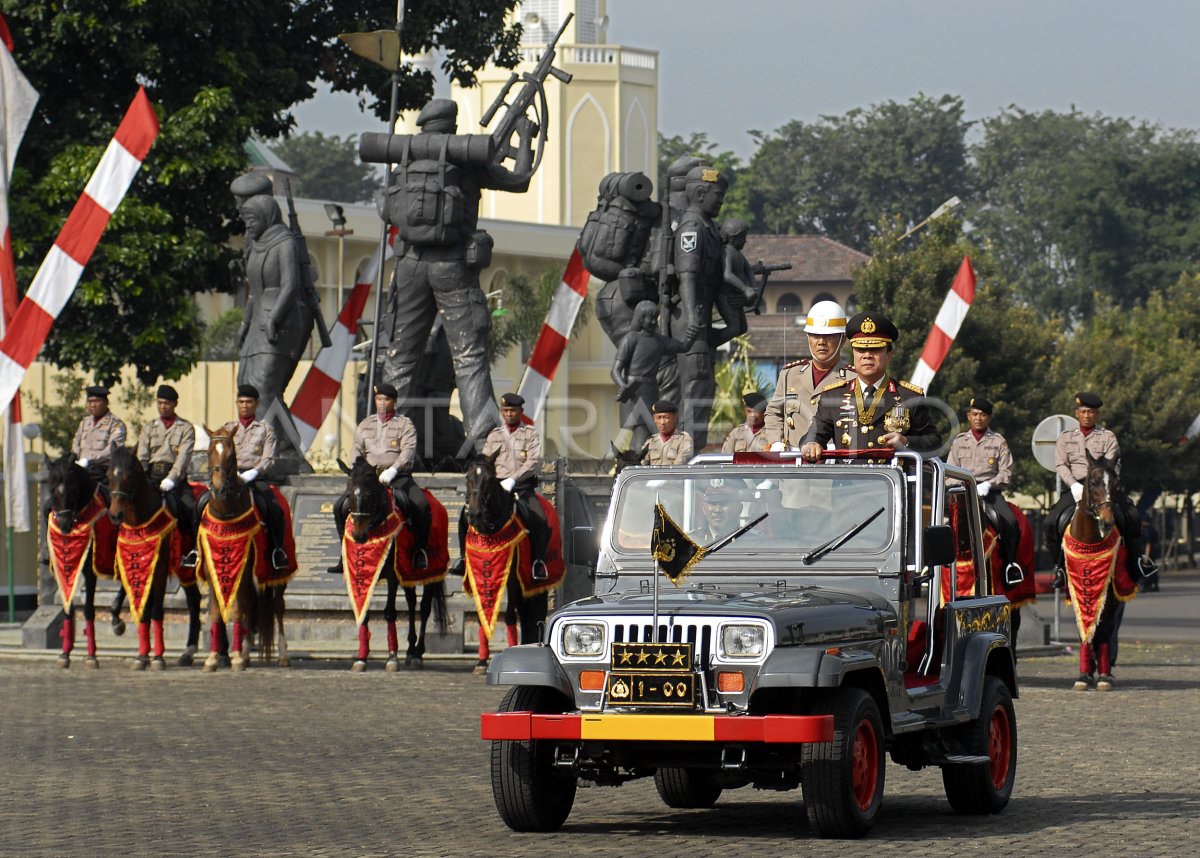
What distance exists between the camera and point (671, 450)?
22.4 metres

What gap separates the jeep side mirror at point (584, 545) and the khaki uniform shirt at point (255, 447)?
10.2 metres

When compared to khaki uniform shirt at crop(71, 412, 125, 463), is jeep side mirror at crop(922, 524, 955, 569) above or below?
below

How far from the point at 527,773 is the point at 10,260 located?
41.9 feet

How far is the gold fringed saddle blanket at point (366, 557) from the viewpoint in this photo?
21125mm

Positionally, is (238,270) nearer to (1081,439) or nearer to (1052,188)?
(1081,439)

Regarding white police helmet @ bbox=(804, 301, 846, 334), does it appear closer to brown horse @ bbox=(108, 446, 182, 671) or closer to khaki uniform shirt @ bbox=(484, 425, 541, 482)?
khaki uniform shirt @ bbox=(484, 425, 541, 482)

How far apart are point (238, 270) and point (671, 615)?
898 inches

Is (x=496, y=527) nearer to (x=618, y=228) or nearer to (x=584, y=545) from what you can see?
(x=618, y=228)

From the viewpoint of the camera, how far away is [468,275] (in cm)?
2508

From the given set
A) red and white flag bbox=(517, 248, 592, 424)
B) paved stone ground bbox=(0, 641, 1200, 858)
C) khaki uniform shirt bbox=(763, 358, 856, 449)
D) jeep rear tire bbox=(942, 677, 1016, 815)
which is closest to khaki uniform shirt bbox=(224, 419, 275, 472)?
paved stone ground bbox=(0, 641, 1200, 858)

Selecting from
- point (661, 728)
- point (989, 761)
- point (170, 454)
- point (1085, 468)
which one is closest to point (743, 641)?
point (661, 728)

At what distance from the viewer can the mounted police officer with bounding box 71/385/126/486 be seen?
73.4 ft

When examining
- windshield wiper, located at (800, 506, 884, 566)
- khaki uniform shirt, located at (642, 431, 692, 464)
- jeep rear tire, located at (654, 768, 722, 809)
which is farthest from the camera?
khaki uniform shirt, located at (642, 431, 692, 464)

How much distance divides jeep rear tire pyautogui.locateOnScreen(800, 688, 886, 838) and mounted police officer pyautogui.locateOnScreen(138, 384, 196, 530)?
40.0 feet
